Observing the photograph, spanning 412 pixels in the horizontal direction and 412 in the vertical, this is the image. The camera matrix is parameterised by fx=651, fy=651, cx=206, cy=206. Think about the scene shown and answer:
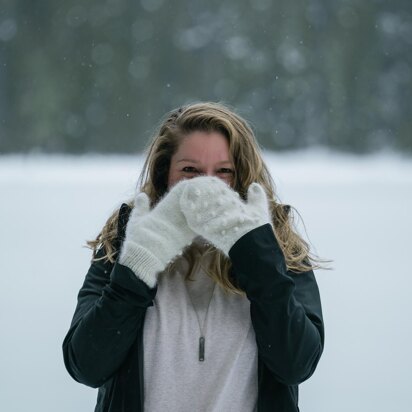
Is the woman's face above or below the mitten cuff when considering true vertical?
above

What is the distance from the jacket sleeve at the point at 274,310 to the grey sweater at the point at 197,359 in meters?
0.04

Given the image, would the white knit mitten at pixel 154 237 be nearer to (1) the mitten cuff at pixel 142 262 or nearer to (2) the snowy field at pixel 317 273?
(1) the mitten cuff at pixel 142 262

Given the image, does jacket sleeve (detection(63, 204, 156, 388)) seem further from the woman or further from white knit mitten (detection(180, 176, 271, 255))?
white knit mitten (detection(180, 176, 271, 255))

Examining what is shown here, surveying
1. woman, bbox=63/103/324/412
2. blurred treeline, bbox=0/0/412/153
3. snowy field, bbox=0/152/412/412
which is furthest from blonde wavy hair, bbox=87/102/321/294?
blurred treeline, bbox=0/0/412/153

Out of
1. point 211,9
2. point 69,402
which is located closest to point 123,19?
point 211,9

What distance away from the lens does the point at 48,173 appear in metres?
3.43

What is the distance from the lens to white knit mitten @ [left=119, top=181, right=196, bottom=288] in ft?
2.63

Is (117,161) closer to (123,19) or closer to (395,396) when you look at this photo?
(123,19)

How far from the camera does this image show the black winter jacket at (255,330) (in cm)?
78

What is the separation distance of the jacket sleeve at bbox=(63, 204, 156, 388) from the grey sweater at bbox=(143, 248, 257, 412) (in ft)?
0.12

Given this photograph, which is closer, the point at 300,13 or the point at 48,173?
the point at 48,173

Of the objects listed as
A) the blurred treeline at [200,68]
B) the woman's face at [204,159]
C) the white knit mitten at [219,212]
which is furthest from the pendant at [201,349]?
the blurred treeline at [200,68]

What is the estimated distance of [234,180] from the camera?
0.92 m

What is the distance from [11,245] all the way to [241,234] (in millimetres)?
1979
